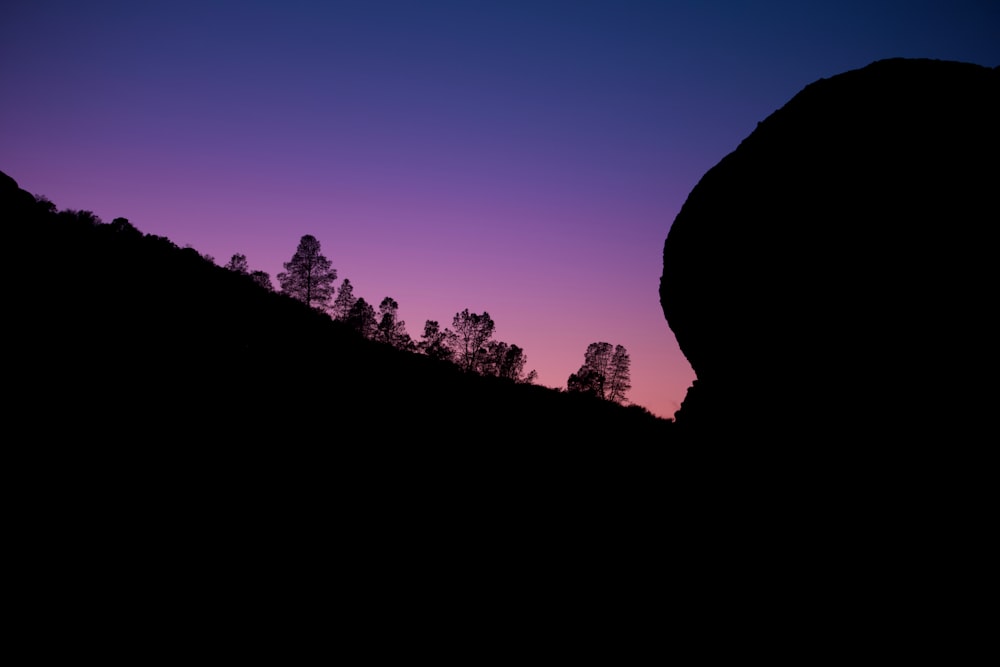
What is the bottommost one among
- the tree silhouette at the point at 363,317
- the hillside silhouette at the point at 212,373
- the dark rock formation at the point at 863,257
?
the hillside silhouette at the point at 212,373

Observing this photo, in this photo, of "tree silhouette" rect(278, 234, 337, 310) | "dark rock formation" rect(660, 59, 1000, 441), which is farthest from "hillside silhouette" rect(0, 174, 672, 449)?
"tree silhouette" rect(278, 234, 337, 310)

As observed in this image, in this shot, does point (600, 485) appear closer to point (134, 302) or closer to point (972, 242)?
point (972, 242)

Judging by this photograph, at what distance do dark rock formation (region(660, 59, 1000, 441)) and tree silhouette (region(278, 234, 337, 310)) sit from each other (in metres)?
45.7

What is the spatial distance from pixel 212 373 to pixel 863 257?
12328 mm

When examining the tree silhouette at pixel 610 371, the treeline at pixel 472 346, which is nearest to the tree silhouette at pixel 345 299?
the treeline at pixel 472 346

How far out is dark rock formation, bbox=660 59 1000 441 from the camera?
12.9 feet

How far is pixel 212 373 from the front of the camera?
34.0ft

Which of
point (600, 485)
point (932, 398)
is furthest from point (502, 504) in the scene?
point (932, 398)

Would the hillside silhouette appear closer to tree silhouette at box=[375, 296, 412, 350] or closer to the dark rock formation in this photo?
the dark rock formation

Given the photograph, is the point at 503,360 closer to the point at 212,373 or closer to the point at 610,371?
the point at 610,371

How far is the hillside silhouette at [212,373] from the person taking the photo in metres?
8.09

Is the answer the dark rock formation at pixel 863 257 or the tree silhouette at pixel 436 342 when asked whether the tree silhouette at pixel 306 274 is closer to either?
the tree silhouette at pixel 436 342

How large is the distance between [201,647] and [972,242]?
7.95 m

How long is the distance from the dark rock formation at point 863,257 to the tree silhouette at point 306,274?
45685 mm
